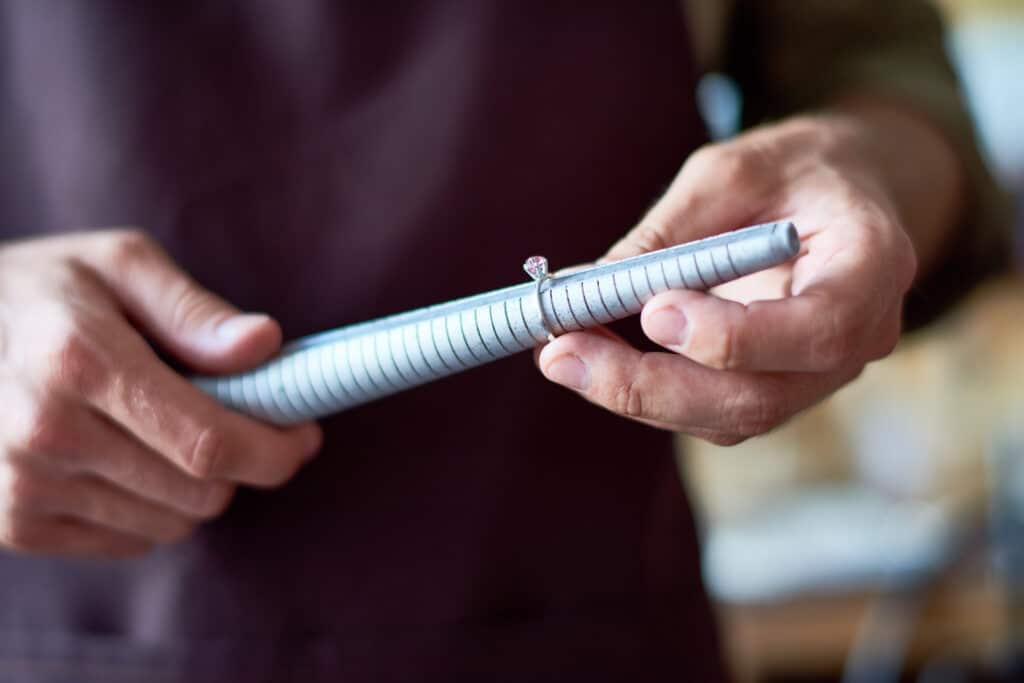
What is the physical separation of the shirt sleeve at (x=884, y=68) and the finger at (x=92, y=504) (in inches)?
15.8

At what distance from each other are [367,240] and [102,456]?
148mm

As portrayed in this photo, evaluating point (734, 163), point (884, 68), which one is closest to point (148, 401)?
point (734, 163)

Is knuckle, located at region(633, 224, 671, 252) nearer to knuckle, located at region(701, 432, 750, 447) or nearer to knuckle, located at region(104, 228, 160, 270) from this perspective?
knuckle, located at region(701, 432, 750, 447)

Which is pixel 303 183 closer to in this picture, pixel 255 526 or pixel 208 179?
pixel 208 179

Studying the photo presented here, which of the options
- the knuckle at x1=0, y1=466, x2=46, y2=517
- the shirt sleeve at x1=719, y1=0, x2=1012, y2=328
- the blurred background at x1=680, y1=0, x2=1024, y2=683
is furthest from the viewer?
the blurred background at x1=680, y1=0, x2=1024, y2=683

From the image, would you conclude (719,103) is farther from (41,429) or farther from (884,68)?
(41,429)

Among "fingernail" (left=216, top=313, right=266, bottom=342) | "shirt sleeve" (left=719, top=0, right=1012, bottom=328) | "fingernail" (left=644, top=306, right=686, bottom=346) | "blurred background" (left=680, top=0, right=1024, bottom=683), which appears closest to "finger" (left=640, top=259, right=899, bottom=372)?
"fingernail" (left=644, top=306, right=686, bottom=346)

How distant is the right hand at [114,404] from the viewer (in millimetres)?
355

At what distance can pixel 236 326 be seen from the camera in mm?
377

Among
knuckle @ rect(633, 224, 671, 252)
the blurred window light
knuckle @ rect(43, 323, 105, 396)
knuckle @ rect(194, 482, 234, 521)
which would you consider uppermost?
the blurred window light

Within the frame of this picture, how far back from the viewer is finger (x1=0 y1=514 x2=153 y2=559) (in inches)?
15.2

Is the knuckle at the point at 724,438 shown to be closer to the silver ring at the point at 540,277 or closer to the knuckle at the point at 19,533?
the silver ring at the point at 540,277

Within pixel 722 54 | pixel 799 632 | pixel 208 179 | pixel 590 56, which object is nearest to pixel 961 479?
pixel 799 632

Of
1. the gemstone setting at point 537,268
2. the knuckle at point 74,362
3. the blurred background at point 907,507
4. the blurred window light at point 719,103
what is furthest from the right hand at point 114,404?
the blurred background at point 907,507
